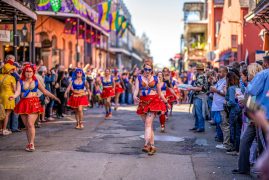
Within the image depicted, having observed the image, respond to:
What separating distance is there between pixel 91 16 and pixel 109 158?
24.0 meters

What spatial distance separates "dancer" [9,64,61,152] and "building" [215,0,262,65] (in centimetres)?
1588

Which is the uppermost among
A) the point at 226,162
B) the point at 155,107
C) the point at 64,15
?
the point at 64,15

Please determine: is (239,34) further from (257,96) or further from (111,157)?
(257,96)

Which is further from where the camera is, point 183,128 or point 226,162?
point 183,128

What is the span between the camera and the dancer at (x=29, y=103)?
9.99 meters

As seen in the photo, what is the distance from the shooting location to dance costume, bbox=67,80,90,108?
14.2 meters

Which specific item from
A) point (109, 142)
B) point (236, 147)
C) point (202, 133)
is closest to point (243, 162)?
point (236, 147)

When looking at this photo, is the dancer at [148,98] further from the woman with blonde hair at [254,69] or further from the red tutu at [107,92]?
the red tutu at [107,92]

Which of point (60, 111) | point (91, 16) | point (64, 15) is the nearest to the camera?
point (60, 111)

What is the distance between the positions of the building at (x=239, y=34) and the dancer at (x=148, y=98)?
49.2ft

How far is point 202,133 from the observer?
14.0 meters

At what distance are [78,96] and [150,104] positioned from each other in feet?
15.4

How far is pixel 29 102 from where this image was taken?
33.1ft

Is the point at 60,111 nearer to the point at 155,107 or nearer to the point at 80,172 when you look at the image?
the point at 155,107
